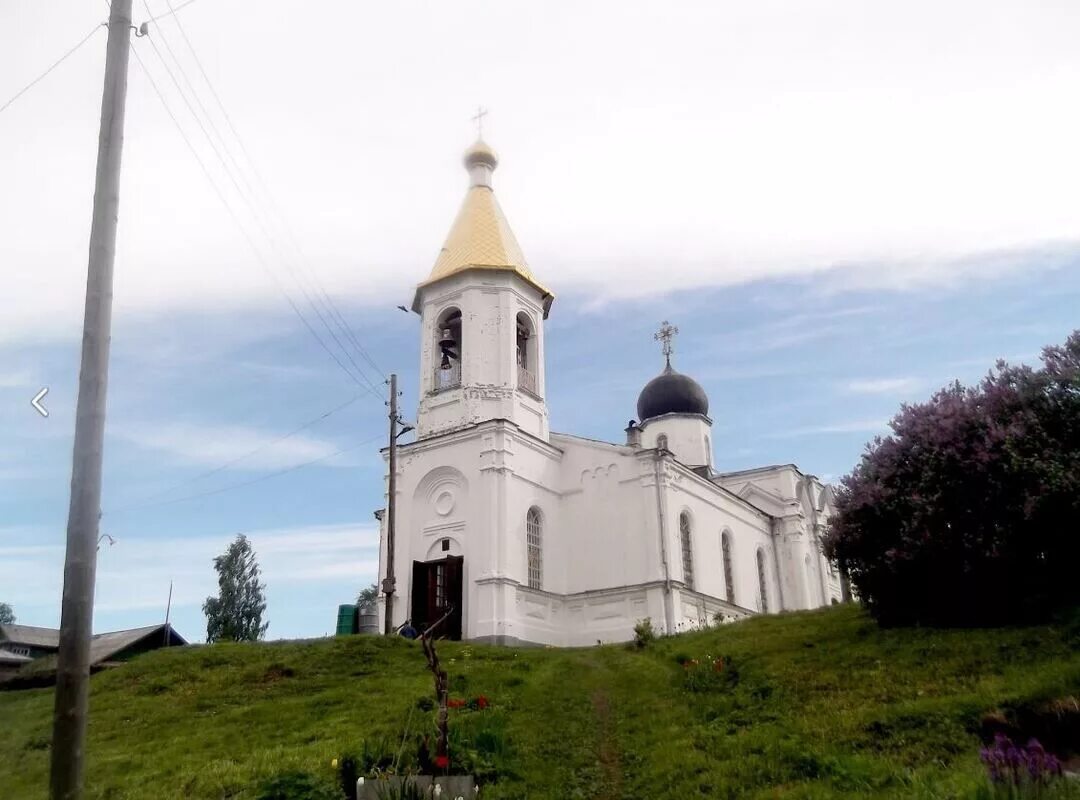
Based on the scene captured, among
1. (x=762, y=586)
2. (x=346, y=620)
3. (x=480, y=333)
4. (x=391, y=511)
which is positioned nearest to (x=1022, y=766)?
(x=391, y=511)

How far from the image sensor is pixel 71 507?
692cm

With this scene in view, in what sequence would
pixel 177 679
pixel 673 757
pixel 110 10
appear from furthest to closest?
pixel 177 679
pixel 673 757
pixel 110 10

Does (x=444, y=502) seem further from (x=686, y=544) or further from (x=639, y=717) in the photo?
(x=639, y=717)

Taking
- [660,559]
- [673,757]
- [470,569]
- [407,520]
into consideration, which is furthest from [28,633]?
[673,757]

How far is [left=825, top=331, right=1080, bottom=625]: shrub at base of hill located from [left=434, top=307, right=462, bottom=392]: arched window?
1310cm

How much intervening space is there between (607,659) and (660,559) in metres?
6.52

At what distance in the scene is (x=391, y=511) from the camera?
22.4 metres

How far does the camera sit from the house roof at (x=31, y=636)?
96.9 feet

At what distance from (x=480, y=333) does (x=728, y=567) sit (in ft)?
35.8

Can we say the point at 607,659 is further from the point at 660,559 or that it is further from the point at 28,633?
the point at 28,633

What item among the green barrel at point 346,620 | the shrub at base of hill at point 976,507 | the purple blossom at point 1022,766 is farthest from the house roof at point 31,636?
the purple blossom at point 1022,766

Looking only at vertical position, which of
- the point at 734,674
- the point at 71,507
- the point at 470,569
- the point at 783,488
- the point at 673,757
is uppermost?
the point at 783,488

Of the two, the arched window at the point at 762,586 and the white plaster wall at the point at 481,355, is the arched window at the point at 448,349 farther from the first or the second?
the arched window at the point at 762,586

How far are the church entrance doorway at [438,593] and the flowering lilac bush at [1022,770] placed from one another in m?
16.5
